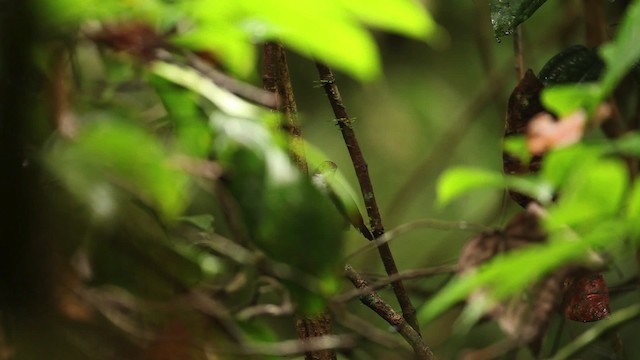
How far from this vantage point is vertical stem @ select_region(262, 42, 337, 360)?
643 millimetres

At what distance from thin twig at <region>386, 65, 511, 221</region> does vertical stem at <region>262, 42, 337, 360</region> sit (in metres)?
0.69

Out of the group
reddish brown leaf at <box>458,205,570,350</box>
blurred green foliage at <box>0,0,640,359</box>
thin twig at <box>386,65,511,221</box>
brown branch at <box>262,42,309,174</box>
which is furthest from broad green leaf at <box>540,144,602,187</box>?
thin twig at <box>386,65,511,221</box>

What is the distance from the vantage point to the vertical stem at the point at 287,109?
64 centimetres

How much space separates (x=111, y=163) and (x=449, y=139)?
1.04m

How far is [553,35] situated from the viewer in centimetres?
135

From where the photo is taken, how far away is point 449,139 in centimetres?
138

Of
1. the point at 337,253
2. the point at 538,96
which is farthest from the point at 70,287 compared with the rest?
the point at 538,96

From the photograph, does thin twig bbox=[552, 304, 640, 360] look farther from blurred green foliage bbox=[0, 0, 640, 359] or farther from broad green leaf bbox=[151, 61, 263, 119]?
broad green leaf bbox=[151, 61, 263, 119]

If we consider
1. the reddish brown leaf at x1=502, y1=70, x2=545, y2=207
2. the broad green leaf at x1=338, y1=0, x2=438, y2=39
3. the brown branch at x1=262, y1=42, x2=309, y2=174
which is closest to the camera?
the broad green leaf at x1=338, y1=0, x2=438, y2=39

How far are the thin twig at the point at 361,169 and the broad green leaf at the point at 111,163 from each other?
0.35 m

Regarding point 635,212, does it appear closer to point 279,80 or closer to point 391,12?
point 391,12

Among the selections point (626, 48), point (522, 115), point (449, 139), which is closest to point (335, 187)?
point (626, 48)

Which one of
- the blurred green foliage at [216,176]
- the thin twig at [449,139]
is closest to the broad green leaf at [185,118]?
the blurred green foliage at [216,176]

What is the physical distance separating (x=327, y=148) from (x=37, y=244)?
37.3 inches
